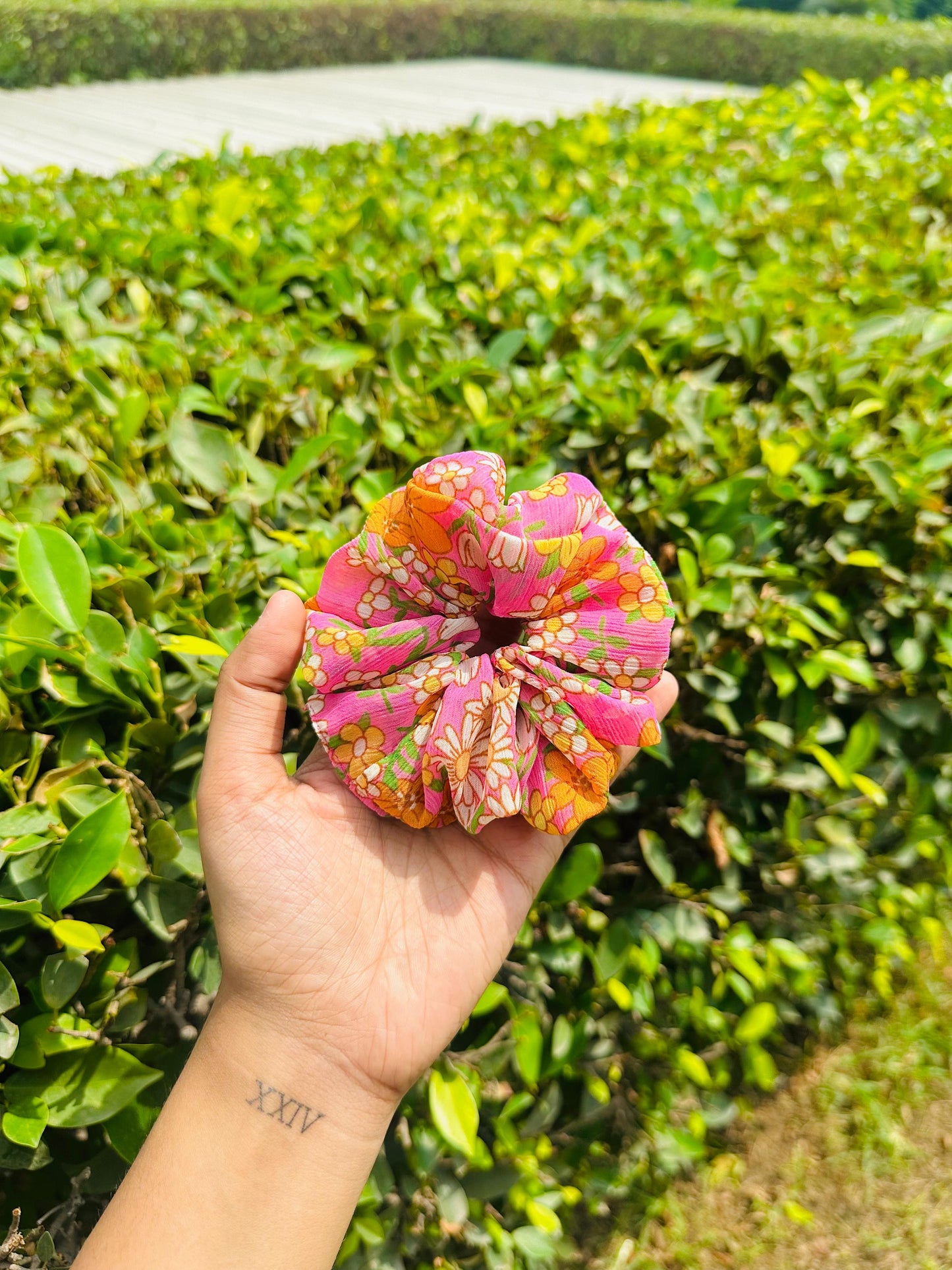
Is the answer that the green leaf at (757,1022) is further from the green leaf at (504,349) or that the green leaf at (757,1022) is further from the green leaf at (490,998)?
the green leaf at (504,349)

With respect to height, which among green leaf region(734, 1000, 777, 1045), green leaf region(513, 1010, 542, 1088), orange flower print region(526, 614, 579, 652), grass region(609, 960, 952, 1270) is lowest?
grass region(609, 960, 952, 1270)

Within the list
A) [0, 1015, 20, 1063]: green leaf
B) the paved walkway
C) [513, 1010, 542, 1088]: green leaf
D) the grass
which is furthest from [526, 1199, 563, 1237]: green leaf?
the paved walkway

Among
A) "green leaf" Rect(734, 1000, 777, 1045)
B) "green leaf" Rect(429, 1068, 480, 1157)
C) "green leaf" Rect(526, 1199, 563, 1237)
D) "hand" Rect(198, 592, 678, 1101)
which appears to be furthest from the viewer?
"green leaf" Rect(734, 1000, 777, 1045)

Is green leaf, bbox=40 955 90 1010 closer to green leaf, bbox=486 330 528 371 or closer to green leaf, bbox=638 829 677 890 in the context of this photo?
green leaf, bbox=638 829 677 890

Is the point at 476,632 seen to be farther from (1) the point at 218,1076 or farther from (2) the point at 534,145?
(2) the point at 534,145

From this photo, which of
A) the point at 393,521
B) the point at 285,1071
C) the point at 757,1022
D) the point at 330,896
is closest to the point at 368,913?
the point at 330,896

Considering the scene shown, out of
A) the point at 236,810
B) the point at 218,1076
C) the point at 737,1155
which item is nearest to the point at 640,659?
the point at 236,810
